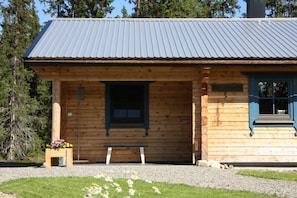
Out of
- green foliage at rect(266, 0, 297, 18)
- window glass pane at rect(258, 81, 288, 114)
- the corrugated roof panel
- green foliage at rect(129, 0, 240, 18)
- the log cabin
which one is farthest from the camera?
green foliage at rect(266, 0, 297, 18)

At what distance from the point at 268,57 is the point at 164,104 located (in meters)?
3.37

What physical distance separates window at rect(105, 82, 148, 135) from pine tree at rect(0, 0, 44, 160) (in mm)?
14180

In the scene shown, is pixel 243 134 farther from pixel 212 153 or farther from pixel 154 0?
pixel 154 0

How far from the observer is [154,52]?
11594 millimetres

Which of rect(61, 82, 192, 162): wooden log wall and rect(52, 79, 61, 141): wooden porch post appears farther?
rect(61, 82, 192, 162): wooden log wall

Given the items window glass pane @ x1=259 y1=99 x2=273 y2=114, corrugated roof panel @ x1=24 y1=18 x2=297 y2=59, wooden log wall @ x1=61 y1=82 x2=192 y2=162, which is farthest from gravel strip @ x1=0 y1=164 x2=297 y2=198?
corrugated roof panel @ x1=24 y1=18 x2=297 y2=59

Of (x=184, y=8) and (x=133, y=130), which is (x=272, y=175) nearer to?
(x=133, y=130)

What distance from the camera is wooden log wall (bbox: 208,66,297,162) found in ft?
37.7

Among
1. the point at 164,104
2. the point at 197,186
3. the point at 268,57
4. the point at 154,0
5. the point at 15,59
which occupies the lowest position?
the point at 197,186

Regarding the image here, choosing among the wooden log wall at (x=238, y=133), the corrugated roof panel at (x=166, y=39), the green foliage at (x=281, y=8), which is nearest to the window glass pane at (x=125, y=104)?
the corrugated roof panel at (x=166, y=39)

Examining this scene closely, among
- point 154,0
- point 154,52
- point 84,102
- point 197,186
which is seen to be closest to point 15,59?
point 154,0

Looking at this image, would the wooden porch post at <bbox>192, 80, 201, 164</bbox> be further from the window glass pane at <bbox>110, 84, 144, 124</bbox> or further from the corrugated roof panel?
the window glass pane at <bbox>110, 84, 144, 124</bbox>

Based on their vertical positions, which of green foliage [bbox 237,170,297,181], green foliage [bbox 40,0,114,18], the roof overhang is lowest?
green foliage [bbox 237,170,297,181]

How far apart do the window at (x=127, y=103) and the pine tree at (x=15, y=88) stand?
14.2m
